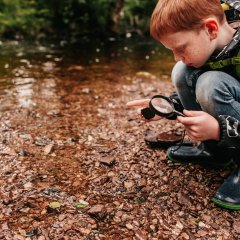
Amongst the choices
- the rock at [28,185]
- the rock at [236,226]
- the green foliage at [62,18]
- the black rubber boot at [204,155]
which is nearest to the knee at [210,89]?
the black rubber boot at [204,155]

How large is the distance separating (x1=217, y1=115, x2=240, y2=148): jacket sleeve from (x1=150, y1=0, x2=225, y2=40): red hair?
2.18ft

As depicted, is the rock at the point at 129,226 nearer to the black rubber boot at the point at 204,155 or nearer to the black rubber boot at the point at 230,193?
the black rubber boot at the point at 230,193

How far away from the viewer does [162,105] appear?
2.64 meters

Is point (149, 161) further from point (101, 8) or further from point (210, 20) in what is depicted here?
point (101, 8)

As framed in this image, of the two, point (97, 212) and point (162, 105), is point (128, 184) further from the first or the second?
point (162, 105)

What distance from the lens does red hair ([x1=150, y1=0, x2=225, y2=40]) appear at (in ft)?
7.80

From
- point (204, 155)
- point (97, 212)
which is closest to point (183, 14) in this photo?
point (204, 155)

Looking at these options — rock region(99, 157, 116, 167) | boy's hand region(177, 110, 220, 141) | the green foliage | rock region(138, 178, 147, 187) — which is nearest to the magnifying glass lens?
boy's hand region(177, 110, 220, 141)

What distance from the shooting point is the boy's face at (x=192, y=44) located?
2.45m

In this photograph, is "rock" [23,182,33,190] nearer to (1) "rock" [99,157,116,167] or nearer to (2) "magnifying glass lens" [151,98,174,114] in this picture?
(1) "rock" [99,157,116,167]

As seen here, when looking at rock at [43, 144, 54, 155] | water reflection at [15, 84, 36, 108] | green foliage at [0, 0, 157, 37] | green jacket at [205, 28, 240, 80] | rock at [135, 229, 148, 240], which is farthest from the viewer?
green foliage at [0, 0, 157, 37]

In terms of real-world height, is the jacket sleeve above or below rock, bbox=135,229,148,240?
above

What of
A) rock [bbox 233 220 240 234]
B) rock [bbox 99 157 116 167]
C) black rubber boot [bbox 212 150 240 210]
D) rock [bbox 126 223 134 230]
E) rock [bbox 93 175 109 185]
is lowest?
rock [bbox 99 157 116 167]

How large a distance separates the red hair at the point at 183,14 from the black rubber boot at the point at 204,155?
3.36ft
